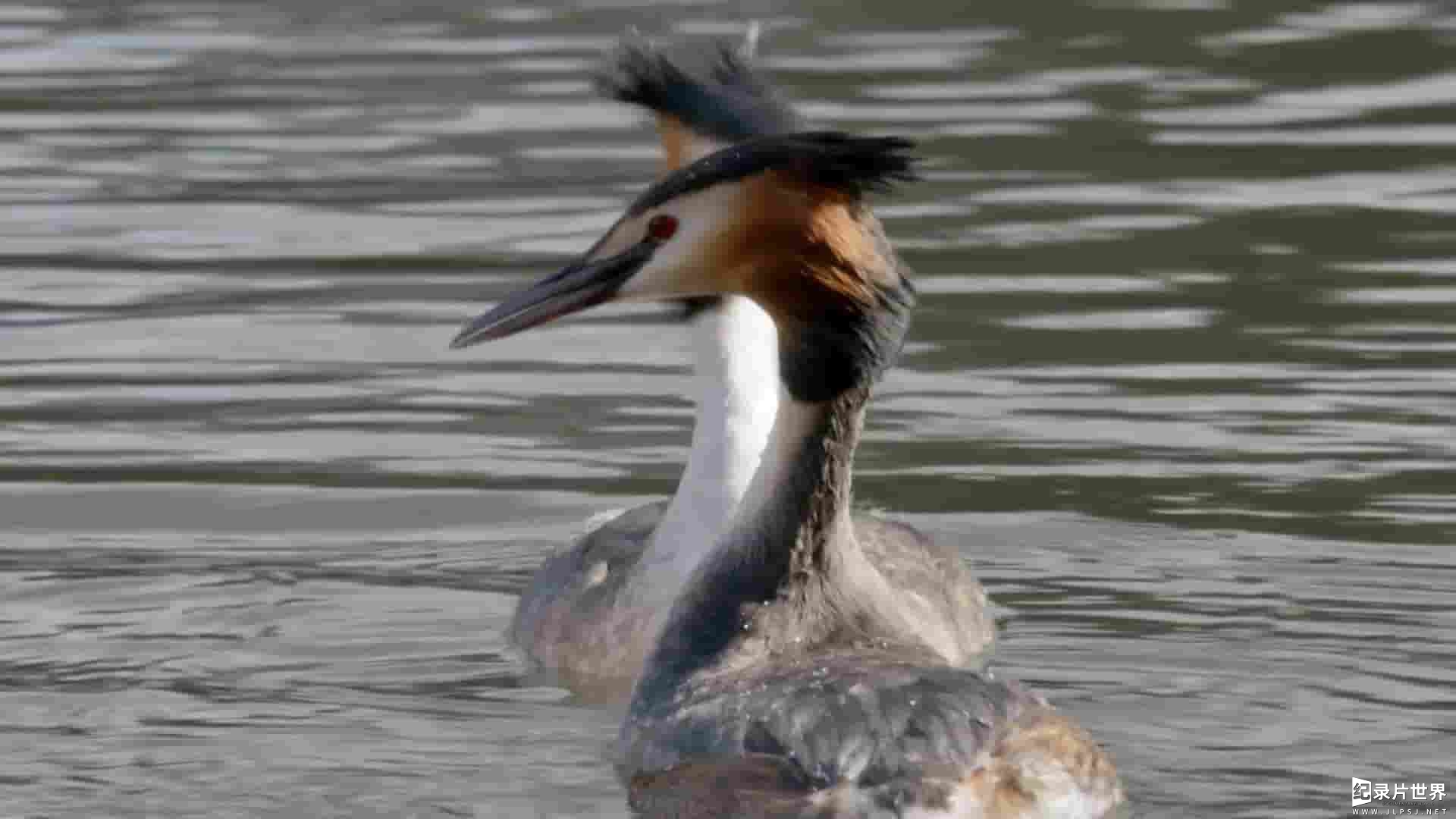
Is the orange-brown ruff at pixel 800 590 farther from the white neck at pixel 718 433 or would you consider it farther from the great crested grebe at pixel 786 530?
the white neck at pixel 718 433

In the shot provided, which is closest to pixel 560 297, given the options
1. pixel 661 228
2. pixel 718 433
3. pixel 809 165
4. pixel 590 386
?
pixel 661 228

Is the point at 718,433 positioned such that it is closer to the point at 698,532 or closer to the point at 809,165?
the point at 698,532

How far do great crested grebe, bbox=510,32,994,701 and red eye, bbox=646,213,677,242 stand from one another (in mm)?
733

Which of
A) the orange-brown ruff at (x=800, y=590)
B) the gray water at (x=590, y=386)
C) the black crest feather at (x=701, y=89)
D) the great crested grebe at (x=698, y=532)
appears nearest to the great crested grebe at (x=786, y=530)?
the orange-brown ruff at (x=800, y=590)

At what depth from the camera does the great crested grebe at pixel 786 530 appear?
24.0ft

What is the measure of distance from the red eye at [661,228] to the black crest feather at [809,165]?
34 millimetres

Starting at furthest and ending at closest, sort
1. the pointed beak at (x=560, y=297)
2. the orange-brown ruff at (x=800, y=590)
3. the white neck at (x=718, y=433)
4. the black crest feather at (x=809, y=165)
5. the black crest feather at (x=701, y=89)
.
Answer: the black crest feather at (x=701, y=89)
the white neck at (x=718, y=433)
the pointed beak at (x=560, y=297)
the black crest feather at (x=809, y=165)
the orange-brown ruff at (x=800, y=590)

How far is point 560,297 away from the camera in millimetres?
8461

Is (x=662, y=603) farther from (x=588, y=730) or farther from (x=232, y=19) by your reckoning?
(x=232, y=19)

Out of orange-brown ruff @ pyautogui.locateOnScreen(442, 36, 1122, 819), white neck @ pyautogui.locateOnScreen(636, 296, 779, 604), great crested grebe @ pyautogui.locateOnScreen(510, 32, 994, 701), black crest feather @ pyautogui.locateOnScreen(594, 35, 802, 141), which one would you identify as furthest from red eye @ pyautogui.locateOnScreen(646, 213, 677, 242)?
black crest feather @ pyautogui.locateOnScreen(594, 35, 802, 141)

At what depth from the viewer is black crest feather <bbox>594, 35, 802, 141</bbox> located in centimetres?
1006

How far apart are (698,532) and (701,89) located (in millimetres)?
1406

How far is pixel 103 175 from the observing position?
15414 millimetres

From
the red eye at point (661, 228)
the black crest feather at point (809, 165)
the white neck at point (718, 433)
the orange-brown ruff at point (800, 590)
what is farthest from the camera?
the white neck at point (718, 433)
